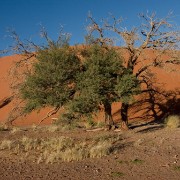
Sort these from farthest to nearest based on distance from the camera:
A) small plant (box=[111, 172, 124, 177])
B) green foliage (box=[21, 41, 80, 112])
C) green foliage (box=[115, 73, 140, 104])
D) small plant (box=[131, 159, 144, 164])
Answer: green foliage (box=[115, 73, 140, 104]), green foliage (box=[21, 41, 80, 112]), small plant (box=[131, 159, 144, 164]), small plant (box=[111, 172, 124, 177])

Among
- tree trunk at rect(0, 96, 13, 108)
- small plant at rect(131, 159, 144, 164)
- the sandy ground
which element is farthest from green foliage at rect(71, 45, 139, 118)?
tree trunk at rect(0, 96, 13, 108)

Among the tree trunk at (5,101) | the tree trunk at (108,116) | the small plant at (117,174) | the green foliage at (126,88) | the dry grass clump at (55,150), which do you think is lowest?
the small plant at (117,174)

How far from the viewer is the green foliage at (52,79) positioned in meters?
18.2

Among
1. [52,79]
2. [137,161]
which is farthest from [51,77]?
[137,161]

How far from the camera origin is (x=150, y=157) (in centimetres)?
1309

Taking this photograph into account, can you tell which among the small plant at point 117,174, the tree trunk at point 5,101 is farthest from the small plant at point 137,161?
the tree trunk at point 5,101

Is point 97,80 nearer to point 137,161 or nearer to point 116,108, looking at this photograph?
point 137,161

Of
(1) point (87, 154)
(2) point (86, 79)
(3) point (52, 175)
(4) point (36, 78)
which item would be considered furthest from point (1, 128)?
(3) point (52, 175)

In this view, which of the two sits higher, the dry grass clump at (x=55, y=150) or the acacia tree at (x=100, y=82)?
the acacia tree at (x=100, y=82)

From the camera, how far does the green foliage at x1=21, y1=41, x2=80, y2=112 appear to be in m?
18.2

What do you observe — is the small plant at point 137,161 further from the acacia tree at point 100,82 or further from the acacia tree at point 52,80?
the acacia tree at point 52,80

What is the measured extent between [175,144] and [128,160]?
3804mm

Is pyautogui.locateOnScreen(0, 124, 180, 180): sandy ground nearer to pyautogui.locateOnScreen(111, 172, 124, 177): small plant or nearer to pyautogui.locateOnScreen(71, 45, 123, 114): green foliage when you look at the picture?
pyautogui.locateOnScreen(111, 172, 124, 177): small plant

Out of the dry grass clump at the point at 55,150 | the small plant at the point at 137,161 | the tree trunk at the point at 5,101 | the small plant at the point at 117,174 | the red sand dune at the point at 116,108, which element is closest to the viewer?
the small plant at the point at 117,174
